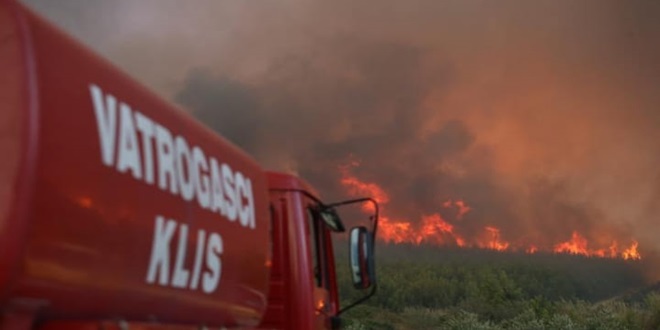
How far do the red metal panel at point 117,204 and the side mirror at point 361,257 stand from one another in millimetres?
1482

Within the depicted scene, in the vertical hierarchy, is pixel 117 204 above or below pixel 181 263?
above

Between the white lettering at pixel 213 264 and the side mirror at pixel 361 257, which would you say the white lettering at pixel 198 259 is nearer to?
the white lettering at pixel 213 264

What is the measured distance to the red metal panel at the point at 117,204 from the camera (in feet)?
8.85

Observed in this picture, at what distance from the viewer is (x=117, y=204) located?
3.16 metres

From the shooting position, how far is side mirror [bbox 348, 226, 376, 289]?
19.5 feet

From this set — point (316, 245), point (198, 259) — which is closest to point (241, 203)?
point (198, 259)

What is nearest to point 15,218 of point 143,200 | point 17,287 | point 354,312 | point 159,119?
point 17,287

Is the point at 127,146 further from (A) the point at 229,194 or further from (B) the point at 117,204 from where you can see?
(A) the point at 229,194

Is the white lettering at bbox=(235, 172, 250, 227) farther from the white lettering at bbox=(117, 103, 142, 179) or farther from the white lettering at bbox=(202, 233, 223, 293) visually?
the white lettering at bbox=(117, 103, 142, 179)

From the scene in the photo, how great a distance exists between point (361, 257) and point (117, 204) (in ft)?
10.1

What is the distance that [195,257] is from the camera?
384cm

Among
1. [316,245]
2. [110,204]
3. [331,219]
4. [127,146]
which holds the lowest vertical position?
[110,204]

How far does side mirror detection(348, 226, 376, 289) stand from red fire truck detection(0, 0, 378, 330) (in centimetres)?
116

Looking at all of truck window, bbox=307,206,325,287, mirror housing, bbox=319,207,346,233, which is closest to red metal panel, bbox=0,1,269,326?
truck window, bbox=307,206,325,287
